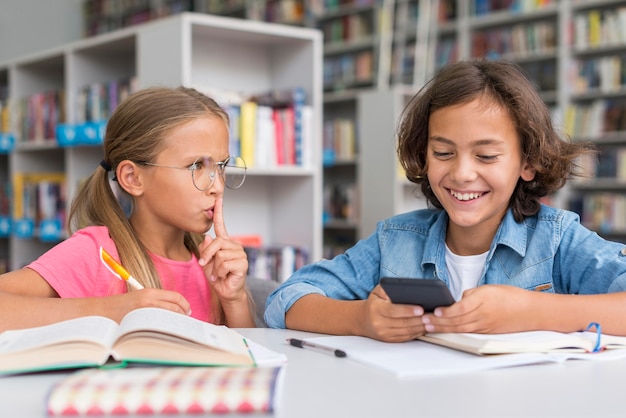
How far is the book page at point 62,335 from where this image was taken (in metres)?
0.90

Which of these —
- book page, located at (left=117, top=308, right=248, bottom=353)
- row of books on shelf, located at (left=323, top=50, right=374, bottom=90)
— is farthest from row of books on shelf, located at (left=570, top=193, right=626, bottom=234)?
book page, located at (left=117, top=308, right=248, bottom=353)

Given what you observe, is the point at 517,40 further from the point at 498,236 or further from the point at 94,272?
the point at 94,272

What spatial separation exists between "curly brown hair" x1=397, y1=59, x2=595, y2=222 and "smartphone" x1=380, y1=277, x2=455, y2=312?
17.7 inches

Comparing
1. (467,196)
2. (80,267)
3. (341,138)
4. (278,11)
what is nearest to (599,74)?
(341,138)

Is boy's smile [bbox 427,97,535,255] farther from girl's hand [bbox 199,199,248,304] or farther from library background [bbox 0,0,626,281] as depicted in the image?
library background [bbox 0,0,626,281]

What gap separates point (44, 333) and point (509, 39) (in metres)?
5.46

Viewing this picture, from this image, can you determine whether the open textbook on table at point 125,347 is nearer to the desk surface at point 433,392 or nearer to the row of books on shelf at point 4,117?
the desk surface at point 433,392

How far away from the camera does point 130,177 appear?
5.44ft

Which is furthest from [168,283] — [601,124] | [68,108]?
[601,124]

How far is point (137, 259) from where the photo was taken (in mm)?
1581

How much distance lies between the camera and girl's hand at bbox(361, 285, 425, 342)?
3.51ft

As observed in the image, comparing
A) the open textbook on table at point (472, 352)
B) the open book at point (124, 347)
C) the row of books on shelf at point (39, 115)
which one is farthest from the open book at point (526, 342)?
the row of books on shelf at point (39, 115)

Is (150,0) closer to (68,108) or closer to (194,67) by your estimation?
(68,108)

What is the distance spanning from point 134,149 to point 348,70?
17.7 feet
